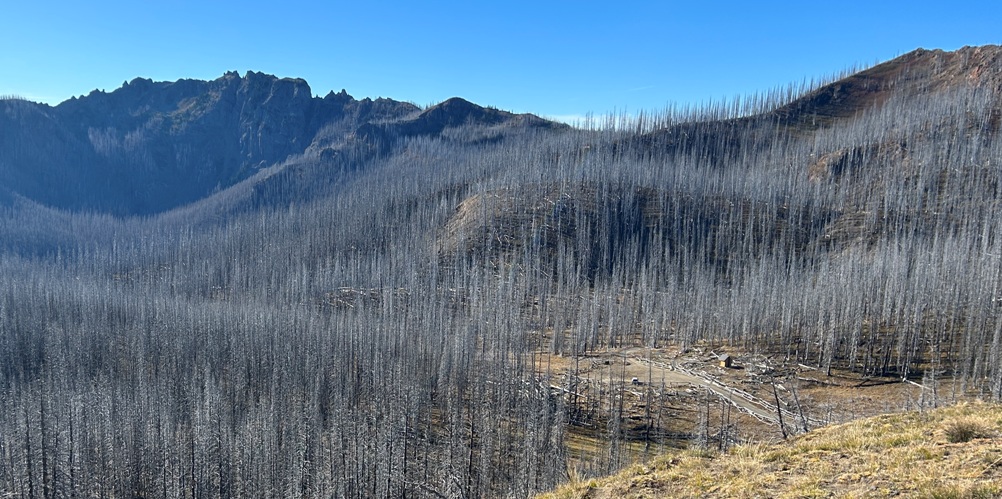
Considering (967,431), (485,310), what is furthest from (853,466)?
(485,310)

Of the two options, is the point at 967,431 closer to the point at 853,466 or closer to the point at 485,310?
the point at 853,466

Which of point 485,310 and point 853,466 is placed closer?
point 853,466

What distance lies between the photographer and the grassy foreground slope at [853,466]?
527 inches

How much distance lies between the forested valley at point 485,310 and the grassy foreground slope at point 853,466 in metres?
16.8

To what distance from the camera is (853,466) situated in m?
15.4

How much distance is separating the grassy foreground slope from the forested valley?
1676 cm

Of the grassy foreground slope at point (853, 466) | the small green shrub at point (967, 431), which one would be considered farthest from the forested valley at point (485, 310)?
the small green shrub at point (967, 431)

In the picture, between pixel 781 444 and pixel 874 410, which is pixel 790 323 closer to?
pixel 874 410

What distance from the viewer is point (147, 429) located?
64.4 metres

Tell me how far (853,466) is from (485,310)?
95593mm

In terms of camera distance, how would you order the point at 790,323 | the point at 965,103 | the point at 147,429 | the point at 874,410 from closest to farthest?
the point at 874,410
the point at 147,429
the point at 790,323
the point at 965,103

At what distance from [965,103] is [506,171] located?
Result: 141485 mm

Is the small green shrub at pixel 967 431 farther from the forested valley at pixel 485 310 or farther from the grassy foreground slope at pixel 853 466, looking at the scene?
the forested valley at pixel 485 310

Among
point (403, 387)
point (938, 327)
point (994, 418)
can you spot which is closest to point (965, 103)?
point (938, 327)
